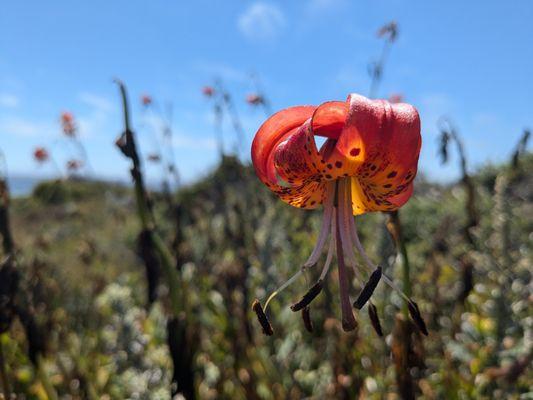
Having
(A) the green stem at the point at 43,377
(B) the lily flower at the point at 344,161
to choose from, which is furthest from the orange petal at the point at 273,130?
(A) the green stem at the point at 43,377

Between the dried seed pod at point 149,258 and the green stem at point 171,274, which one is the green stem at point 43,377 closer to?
the dried seed pod at point 149,258

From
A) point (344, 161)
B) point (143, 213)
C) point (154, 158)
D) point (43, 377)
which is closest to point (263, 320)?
point (344, 161)

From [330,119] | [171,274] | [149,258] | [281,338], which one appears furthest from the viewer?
[281,338]

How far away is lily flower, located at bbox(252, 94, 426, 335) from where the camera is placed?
2.06 feet

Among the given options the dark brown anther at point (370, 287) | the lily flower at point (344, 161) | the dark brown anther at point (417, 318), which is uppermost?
the lily flower at point (344, 161)

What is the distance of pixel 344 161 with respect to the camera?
2.43 ft

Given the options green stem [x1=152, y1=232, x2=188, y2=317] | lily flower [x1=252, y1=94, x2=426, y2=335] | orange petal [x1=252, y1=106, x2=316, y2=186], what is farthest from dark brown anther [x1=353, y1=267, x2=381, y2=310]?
green stem [x1=152, y1=232, x2=188, y2=317]

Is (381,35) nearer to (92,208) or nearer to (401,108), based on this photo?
(401,108)

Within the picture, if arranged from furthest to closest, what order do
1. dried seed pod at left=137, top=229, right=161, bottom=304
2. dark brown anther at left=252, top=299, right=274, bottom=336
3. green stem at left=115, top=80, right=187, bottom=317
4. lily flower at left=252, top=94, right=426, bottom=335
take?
dried seed pod at left=137, top=229, right=161, bottom=304 → green stem at left=115, top=80, right=187, bottom=317 → dark brown anther at left=252, top=299, right=274, bottom=336 → lily flower at left=252, top=94, right=426, bottom=335

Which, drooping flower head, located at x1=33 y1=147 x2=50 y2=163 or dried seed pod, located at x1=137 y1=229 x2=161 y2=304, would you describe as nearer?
dried seed pod, located at x1=137 y1=229 x2=161 y2=304

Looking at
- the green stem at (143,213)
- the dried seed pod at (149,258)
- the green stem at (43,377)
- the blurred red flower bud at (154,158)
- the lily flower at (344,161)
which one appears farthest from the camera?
the blurred red flower bud at (154,158)

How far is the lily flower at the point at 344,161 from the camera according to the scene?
626 mm

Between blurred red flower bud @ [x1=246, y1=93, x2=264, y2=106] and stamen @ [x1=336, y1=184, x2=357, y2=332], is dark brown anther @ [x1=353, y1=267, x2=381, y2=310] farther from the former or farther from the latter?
blurred red flower bud @ [x1=246, y1=93, x2=264, y2=106]

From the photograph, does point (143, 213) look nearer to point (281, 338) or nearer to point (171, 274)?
point (171, 274)
